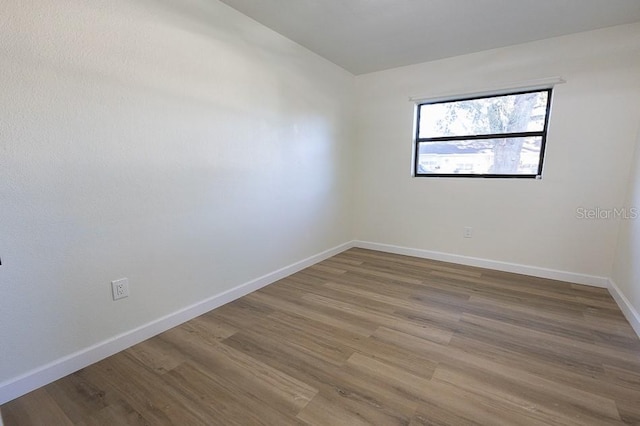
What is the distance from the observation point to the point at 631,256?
232cm

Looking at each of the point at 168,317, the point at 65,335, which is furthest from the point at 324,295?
the point at 65,335

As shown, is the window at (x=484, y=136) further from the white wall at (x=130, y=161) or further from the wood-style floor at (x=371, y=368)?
the white wall at (x=130, y=161)

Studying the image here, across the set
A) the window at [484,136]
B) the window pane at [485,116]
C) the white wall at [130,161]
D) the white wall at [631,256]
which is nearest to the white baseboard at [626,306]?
the white wall at [631,256]

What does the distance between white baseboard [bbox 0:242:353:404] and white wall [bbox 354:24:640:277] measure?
2210 millimetres

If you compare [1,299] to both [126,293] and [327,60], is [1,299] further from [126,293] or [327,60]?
[327,60]

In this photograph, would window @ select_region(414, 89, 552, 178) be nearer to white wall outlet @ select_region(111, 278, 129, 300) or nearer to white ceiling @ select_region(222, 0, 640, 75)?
white ceiling @ select_region(222, 0, 640, 75)

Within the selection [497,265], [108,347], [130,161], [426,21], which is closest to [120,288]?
[108,347]

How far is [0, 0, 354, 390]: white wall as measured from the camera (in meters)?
1.42

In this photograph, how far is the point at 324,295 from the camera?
2641 mm

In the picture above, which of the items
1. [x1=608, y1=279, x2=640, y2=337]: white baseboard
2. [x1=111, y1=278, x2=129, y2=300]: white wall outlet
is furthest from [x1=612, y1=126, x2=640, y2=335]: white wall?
[x1=111, y1=278, x2=129, y2=300]: white wall outlet


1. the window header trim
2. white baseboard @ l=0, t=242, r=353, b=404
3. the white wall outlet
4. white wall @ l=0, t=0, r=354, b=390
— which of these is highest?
the window header trim

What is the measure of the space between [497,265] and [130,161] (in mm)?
3652

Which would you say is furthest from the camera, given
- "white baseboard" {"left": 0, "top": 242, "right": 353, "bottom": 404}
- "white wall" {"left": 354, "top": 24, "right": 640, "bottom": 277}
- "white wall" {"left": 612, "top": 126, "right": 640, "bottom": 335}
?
"white wall" {"left": 354, "top": 24, "right": 640, "bottom": 277}

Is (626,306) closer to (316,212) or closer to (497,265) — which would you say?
(497,265)
